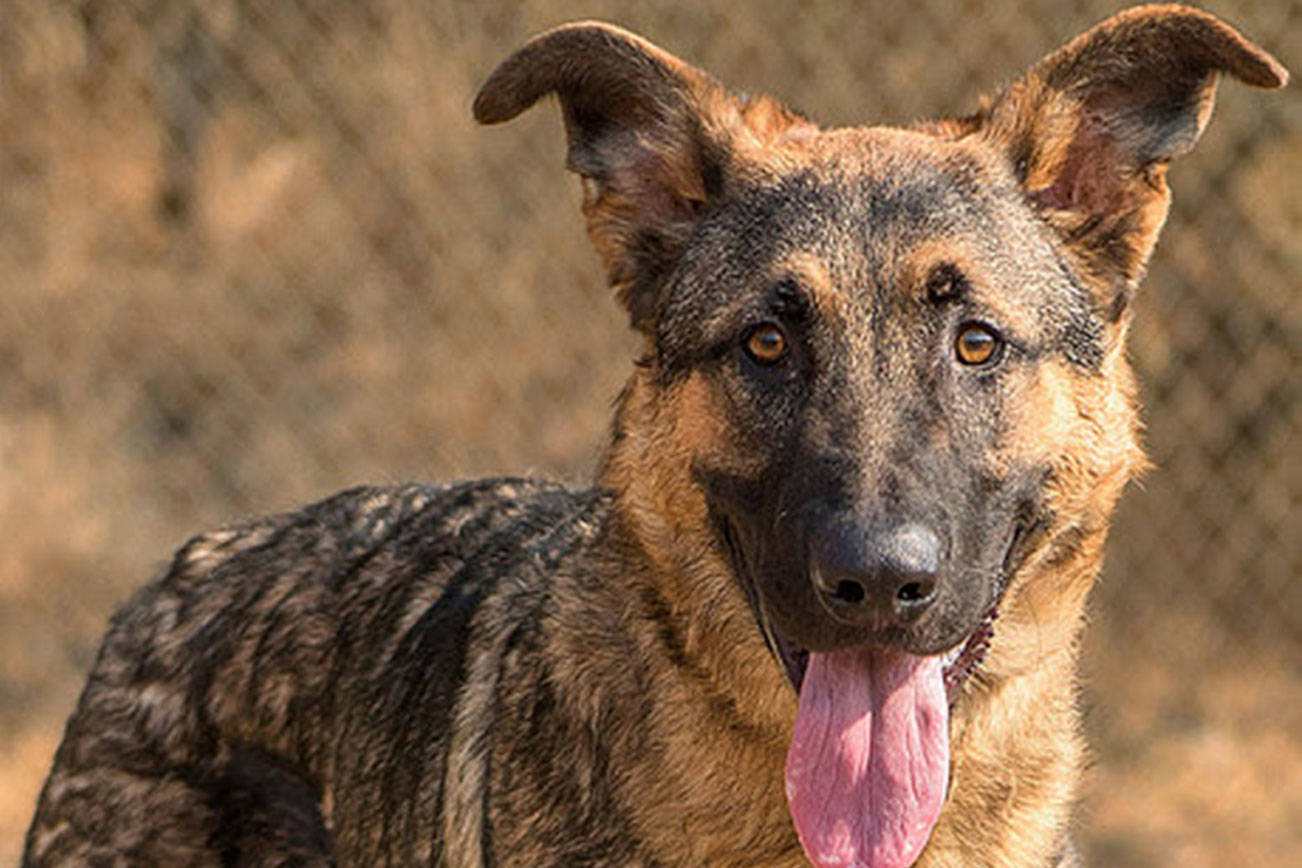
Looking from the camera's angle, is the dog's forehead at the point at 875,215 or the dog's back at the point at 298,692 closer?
the dog's forehead at the point at 875,215

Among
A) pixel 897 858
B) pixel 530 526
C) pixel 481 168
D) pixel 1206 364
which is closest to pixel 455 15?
pixel 481 168

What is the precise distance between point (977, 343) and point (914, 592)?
522mm

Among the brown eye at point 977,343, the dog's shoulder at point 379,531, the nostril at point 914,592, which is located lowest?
the nostril at point 914,592

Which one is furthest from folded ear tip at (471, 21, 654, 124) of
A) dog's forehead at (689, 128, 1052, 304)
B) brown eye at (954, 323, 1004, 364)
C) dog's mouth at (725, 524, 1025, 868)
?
dog's mouth at (725, 524, 1025, 868)

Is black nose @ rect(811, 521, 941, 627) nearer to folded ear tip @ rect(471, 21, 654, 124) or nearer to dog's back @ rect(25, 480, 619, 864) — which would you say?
dog's back @ rect(25, 480, 619, 864)

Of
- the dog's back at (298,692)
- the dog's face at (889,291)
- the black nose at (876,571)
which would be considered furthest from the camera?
the dog's back at (298,692)

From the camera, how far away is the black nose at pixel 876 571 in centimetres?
335

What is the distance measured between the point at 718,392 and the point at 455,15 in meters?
4.64

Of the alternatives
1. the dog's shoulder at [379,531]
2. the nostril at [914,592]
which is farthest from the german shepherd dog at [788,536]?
the dog's shoulder at [379,531]

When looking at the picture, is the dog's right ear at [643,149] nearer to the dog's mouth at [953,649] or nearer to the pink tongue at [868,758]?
the dog's mouth at [953,649]

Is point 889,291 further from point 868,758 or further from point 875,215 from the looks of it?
point 868,758

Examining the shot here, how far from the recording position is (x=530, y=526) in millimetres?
4535

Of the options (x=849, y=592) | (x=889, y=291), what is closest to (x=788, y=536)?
(x=849, y=592)

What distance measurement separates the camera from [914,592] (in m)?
3.39
